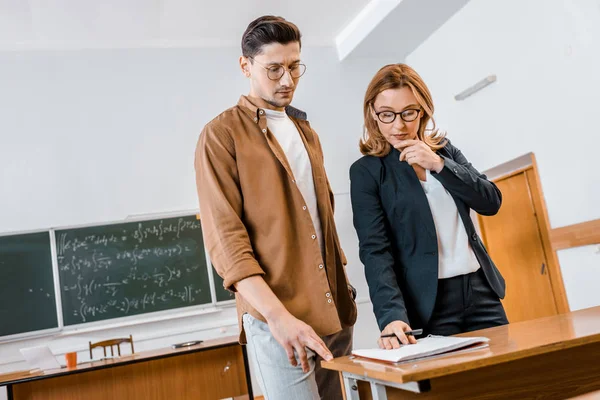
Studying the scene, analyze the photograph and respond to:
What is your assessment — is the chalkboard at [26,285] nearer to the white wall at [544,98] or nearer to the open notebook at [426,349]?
the white wall at [544,98]

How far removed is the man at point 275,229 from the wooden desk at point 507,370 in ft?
0.40

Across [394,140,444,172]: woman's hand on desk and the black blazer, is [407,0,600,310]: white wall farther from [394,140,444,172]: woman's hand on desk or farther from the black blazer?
[394,140,444,172]: woman's hand on desk

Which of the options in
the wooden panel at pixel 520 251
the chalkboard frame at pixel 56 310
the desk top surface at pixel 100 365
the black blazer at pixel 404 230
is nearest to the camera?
the black blazer at pixel 404 230

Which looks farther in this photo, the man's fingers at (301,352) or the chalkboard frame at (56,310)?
the chalkboard frame at (56,310)

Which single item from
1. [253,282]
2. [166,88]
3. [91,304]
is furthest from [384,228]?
[166,88]

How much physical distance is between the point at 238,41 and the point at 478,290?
476 centimetres

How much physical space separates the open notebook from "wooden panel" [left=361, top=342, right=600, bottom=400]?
2.1 inches

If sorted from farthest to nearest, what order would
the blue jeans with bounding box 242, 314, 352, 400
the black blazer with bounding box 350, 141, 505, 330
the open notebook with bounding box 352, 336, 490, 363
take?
the black blazer with bounding box 350, 141, 505, 330, the blue jeans with bounding box 242, 314, 352, 400, the open notebook with bounding box 352, 336, 490, 363

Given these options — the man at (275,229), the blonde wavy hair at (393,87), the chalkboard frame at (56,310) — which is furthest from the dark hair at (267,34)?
the chalkboard frame at (56,310)

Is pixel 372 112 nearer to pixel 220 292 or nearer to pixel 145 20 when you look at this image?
pixel 220 292

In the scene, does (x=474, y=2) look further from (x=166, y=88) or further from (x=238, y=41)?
(x=166, y=88)

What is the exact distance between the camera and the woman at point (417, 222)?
1.52 meters

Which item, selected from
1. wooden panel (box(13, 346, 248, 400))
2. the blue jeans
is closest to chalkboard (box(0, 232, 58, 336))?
wooden panel (box(13, 346, 248, 400))

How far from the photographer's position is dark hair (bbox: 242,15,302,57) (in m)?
1.41
